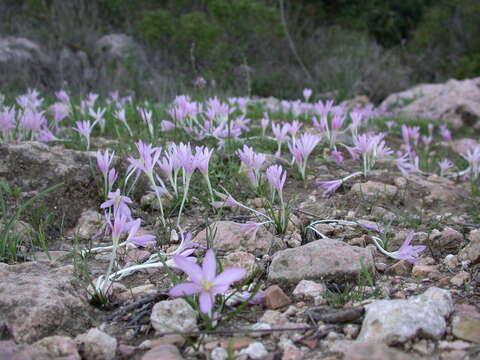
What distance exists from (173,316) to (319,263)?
1.74ft

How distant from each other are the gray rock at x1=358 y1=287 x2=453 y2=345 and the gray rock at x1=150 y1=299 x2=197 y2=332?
450mm

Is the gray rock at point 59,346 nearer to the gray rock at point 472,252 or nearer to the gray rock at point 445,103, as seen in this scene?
the gray rock at point 472,252

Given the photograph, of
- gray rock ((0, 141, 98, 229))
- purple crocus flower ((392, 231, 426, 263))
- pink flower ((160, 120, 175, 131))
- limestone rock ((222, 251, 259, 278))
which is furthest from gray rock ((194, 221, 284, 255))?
pink flower ((160, 120, 175, 131))

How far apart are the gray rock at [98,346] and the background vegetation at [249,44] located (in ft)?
24.3

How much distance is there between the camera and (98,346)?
50.8 inches

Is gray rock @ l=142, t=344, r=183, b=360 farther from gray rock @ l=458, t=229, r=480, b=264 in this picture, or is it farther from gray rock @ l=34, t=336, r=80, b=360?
gray rock @ l=458, t=229, r=480, b=264

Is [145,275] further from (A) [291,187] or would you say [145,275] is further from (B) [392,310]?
(A) [291,187]

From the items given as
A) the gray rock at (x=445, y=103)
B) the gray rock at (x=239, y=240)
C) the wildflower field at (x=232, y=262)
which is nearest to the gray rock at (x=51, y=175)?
the wildflower field at (x=232, y=262)

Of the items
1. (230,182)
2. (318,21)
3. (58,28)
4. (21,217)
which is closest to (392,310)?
(230,182)

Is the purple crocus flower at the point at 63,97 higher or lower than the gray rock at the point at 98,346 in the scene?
higher

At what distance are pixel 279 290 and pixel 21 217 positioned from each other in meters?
1.37

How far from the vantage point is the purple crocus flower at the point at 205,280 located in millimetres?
1261

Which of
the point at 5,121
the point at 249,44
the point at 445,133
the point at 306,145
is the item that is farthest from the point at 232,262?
the point at 249,44

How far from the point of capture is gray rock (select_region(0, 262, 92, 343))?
137 cm
